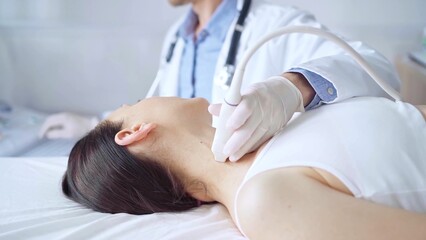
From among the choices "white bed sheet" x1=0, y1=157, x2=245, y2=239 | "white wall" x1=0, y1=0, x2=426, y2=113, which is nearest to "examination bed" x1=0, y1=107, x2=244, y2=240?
"white bed sheet" x1=0, y1=157, x2=245, y2=239

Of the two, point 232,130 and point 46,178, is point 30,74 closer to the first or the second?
point 46,178

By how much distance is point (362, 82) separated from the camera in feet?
3.39

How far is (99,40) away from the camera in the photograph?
7.40 ft

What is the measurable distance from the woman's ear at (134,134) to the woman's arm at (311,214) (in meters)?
0.28

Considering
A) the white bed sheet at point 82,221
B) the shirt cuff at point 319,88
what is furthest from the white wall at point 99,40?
the shirt cuff at point 319,88

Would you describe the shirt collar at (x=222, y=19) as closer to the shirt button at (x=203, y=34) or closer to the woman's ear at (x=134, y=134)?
the shirt button at (x=203, y=34)

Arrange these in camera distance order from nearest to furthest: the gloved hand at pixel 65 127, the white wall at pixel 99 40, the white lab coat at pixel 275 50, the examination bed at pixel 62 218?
1. the examination bed at pixel 62 218
2. the white lab coat at pixel 275 50
3. the gloved hand at pixel 65 127
4. the white wall at pixel 99 40

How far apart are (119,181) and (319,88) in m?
0.44

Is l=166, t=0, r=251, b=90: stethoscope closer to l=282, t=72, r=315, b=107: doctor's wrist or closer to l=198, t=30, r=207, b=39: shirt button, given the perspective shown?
l=198, t=30, r=207, b=39: shirt button

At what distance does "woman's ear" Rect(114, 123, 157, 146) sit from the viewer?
3.13 feet

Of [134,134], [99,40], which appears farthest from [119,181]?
[99,40]

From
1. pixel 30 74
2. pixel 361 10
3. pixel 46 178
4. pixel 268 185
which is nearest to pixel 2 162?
pixel 46 178

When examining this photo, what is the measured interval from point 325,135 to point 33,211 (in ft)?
2.09

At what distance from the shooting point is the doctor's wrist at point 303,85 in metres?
0.95
